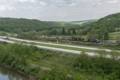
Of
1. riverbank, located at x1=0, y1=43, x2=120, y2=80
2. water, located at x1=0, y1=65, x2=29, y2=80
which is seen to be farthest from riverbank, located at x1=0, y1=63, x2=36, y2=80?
riverbank, located at x1=0, y1=43, x2=120, y2=80

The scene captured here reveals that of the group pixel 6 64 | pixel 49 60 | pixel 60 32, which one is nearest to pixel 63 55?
pixel 49 60

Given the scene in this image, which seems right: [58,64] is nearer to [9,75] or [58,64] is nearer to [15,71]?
[15,71]

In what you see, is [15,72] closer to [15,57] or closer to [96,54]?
[15,57]

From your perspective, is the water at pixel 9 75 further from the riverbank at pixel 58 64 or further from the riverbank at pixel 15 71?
the riverbank at pixel 58 64

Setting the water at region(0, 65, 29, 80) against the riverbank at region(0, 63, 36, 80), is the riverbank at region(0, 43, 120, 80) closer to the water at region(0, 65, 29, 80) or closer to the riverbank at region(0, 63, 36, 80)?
the riverbank at region(0, 63, 36, 80)

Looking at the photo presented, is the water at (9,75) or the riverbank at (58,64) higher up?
the riverbank at (58,64)

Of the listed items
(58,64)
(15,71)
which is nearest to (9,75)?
(15,71)

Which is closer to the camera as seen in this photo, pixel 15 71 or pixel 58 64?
pixel 58 64

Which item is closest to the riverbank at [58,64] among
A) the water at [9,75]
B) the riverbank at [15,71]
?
the riverbank at [15,71]
